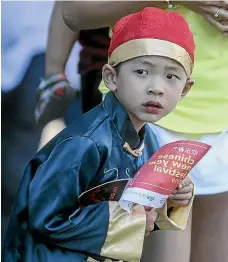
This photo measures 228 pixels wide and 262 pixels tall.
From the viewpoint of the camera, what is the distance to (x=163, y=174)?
130 centimetres

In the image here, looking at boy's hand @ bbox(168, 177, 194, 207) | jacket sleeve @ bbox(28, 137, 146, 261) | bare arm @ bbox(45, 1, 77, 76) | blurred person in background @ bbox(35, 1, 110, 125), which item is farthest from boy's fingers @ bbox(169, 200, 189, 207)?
bare arm @ bbox(45, 1, 77, 76)

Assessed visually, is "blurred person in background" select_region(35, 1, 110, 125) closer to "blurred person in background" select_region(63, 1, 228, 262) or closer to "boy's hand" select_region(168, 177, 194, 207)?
"blurred person in background" select_region(63, 1, 228, 262)

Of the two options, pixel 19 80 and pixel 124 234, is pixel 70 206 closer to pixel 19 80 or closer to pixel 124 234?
pixel 124 234

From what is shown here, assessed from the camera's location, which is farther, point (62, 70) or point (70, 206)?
point (62, 70)

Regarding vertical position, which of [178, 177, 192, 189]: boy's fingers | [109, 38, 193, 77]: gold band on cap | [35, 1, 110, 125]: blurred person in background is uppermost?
[109, 38, 193, 77]: gold band on cap

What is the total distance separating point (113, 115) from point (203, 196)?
307 mm

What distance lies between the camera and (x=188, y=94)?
1434mm

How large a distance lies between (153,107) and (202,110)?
0.16 metres

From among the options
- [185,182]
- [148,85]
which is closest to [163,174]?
[185,182]

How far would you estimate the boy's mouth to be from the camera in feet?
4.37

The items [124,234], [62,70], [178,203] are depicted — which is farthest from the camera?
[62,70]

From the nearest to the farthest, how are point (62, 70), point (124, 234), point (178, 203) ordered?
point (124, 234), point (178, 203), point (62, 70)

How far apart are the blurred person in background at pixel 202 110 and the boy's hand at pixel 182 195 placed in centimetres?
7

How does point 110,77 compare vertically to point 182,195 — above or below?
above
